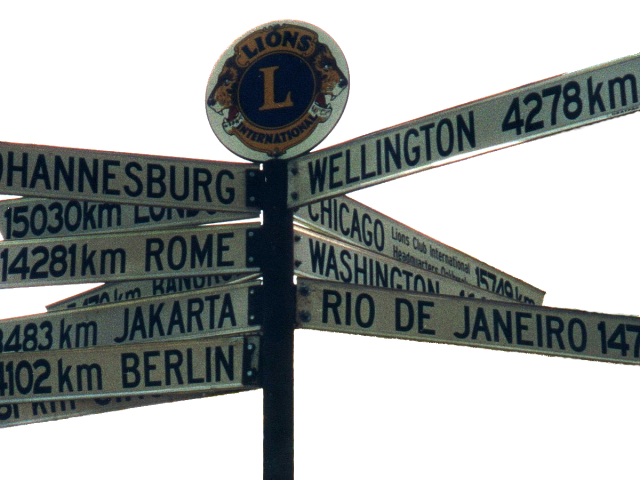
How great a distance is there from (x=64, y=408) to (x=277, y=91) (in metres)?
1.93

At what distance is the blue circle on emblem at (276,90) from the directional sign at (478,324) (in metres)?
0.79

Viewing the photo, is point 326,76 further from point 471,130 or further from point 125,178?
point 125,178

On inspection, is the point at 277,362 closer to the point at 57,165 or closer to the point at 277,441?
the point at 277,441

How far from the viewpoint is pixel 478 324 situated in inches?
164

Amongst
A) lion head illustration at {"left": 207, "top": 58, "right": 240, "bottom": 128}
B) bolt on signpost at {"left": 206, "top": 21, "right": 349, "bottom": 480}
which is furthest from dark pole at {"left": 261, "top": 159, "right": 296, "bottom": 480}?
lion head illustration at {"left": 207, "top": 58, "right": 240, "bottom": 128}

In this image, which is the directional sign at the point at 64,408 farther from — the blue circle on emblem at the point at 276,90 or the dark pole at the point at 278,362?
the blue circle on emblem at the point at 276,90

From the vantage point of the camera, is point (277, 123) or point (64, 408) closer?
point (277, 123)

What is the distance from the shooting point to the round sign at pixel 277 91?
4301 millimetres

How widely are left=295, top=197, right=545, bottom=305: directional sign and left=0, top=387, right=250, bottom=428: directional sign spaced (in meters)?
1.14

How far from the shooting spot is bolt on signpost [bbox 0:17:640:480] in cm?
413

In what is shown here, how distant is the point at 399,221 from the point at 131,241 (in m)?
1.43

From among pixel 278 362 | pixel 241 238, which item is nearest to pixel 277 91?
pixel 241 238

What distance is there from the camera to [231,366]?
166 inches

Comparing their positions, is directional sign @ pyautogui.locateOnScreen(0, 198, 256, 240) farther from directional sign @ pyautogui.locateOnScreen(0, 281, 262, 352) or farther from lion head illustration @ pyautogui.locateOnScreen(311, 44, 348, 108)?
lion head illustration @ pyautogui.locateOnScreen(311, 44, 348, 108)
